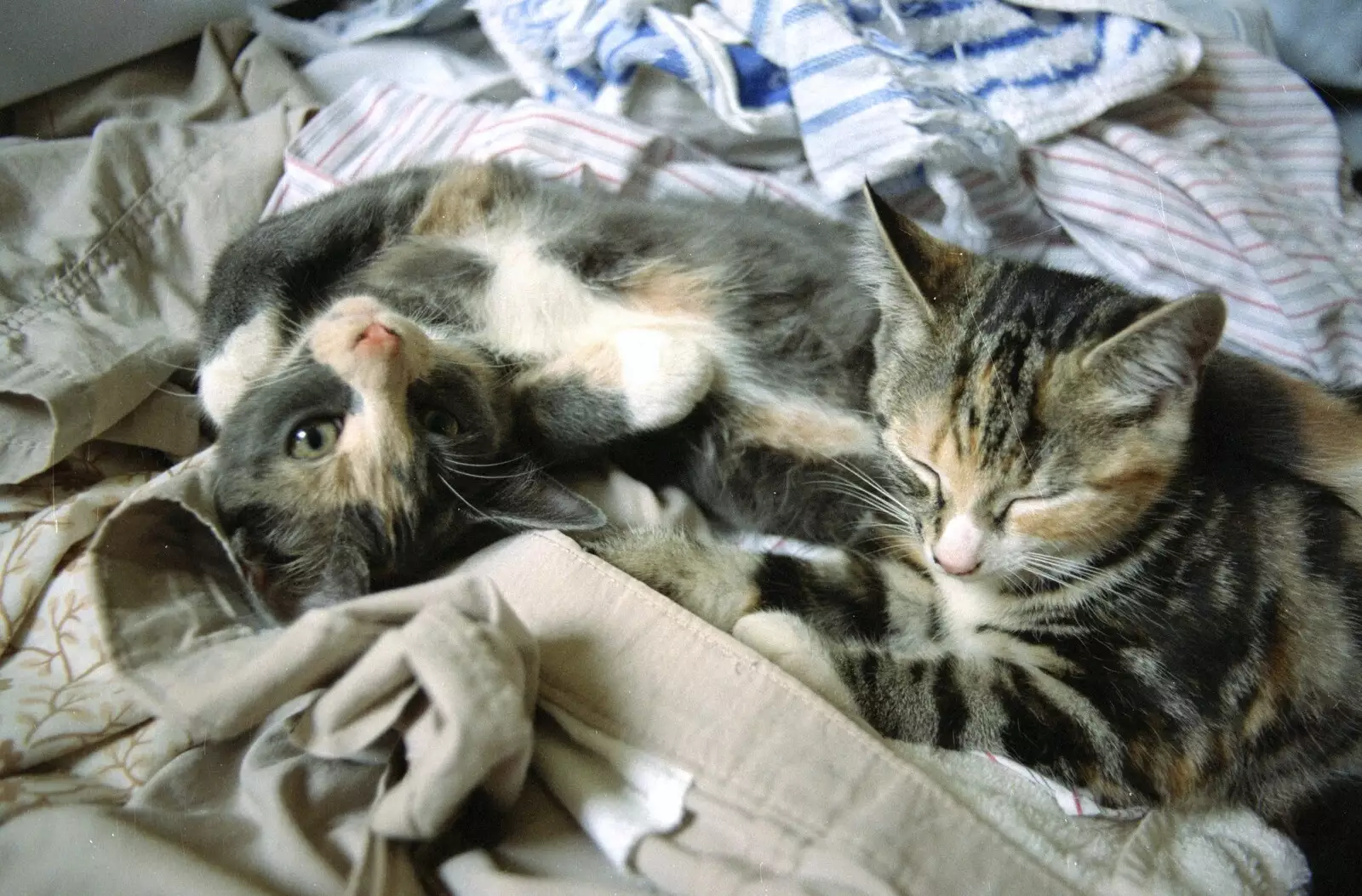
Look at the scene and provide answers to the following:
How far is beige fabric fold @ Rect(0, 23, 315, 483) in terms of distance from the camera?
1002mm

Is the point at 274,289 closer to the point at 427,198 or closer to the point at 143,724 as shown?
the point at 427,198

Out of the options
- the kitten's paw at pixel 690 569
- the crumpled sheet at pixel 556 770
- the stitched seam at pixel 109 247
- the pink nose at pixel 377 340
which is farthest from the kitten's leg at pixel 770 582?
the stitched seam at pixel 109 247

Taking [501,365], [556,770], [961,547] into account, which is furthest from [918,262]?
[556,770]

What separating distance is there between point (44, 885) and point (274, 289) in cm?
70

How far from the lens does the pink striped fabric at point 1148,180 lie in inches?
45.4

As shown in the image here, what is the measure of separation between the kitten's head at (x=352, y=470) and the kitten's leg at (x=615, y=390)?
90 millimetres

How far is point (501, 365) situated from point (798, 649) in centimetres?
53

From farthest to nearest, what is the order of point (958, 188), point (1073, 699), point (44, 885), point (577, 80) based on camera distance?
1. point (577, 80)
2. point (958, 188)
3. point (1073, 699)
4. point (44, 885)

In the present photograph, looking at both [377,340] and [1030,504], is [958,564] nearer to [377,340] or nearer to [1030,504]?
[1030,504]

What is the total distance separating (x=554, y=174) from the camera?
4.12 ft

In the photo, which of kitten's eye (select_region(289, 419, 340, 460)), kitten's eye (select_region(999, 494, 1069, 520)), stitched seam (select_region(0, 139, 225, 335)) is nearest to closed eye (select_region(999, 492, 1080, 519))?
kitten's eye (select_region(999, 494, 1069, 520))

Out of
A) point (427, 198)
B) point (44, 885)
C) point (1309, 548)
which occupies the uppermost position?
point (427, 198)

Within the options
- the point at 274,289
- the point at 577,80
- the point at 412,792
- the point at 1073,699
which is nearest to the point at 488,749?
the point at 412,792

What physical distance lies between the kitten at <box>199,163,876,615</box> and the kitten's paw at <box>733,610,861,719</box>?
0.71ft
